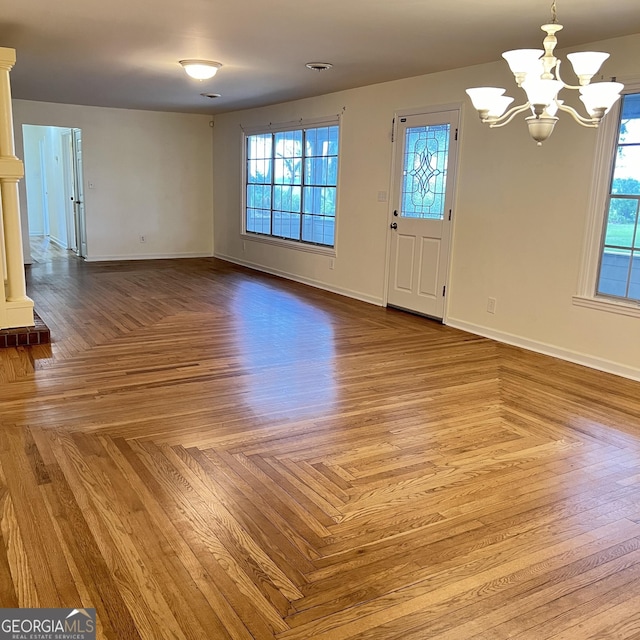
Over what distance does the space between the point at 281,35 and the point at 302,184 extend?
11.9 ft

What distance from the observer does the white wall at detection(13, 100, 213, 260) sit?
9.44 meters

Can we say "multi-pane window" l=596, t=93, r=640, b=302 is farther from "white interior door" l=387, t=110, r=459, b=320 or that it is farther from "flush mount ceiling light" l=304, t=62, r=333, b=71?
"flush mount ceiling light" l=304, t=62, r=333, b=71

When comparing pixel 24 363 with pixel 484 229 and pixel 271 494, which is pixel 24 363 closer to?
pixel 271 494

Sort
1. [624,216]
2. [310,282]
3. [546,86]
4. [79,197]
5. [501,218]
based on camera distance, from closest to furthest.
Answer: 1. [546,86]
2. [624,216]
3. [501,218]
4. [310,282]
5. [79,197]

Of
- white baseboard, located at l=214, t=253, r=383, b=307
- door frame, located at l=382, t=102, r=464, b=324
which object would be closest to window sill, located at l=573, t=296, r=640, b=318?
door frame, located at l=382, t=102, r=464, b=324

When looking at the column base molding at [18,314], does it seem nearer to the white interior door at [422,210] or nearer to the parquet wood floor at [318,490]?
the parquet wood floor at [318,490]

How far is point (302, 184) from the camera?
322 inches

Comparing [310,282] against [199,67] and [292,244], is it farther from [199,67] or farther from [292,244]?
[199,67]

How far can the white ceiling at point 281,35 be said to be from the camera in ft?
12.5

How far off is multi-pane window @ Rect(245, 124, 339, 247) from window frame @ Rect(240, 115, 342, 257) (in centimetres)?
4

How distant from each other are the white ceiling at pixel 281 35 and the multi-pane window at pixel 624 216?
0.65 metres

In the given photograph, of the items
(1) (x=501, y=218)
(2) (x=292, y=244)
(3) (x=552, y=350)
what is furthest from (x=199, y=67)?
(3) (x=552, y=350)

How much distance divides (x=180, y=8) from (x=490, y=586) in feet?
12.4

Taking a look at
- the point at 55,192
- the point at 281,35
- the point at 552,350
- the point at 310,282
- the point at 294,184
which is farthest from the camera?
the point at 55,192
